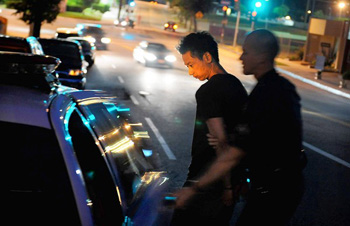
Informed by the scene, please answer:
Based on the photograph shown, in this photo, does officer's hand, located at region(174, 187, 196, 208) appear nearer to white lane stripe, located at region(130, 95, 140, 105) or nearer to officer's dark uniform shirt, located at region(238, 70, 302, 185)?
officer's dark uniform shirt, located at region(238, 70, 302, 185)

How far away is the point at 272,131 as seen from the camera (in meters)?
3.24

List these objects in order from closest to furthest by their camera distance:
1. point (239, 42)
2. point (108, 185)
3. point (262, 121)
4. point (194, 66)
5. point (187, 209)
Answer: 1. point (108, 185)
2. point (262, 121)
3. point (187, 209)
4. point (194, 66)
5. point (239, 42)

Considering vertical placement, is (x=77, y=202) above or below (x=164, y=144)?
above

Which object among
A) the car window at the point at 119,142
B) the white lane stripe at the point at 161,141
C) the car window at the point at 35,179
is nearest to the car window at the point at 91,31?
the white lane stripe at the point at 161,141

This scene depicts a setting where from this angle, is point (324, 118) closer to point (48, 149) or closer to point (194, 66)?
point (194, 66)

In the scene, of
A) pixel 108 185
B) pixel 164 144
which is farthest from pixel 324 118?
pixel 108 185

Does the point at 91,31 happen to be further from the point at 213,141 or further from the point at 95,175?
the point at 95,175

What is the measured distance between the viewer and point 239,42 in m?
69.8

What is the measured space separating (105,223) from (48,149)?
42 cm

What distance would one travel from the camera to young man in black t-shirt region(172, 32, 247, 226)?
11.6 feet

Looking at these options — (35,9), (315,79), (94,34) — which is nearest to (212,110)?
(35,9)

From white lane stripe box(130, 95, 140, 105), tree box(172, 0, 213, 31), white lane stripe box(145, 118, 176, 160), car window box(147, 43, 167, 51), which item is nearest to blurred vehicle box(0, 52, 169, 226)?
white lane stripe box(145, 118, 176, 160)

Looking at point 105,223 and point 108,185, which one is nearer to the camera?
point 105,223

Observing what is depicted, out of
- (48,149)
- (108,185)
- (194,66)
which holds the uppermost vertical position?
(194,66)
